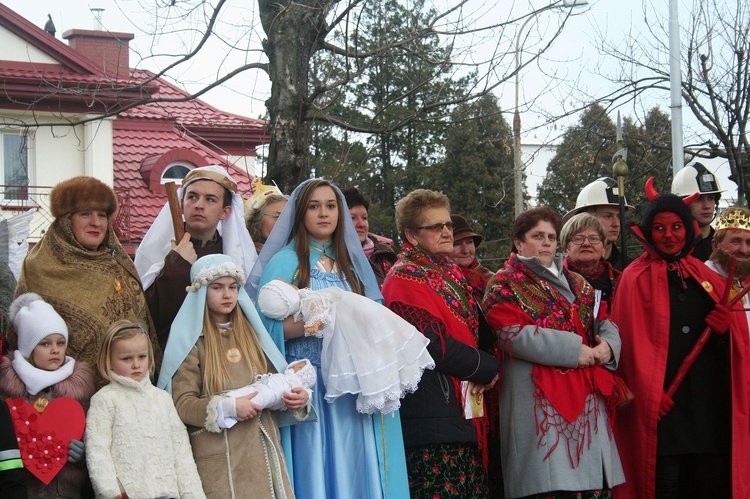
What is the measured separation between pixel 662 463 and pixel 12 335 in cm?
366

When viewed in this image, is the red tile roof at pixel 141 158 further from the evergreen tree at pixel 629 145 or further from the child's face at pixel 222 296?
the child's face at pixel 222 296

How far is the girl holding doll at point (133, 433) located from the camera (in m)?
4.08

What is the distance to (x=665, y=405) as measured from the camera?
18.0 feet

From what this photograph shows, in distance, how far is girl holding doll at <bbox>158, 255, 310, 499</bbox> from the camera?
14.3 feet

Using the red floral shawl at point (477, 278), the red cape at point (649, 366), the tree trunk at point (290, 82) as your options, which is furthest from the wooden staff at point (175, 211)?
the red cape at point (649, 366)

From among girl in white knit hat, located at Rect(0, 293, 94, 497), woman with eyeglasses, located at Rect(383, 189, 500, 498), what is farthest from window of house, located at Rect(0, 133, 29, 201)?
girl in white knit hat, located at Rect(0, 293, 94, 497)

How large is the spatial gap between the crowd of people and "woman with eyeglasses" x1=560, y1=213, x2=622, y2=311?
0.06 ft

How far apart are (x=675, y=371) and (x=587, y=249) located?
1.09 metres

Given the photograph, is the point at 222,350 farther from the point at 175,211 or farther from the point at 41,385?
the point at 175,211

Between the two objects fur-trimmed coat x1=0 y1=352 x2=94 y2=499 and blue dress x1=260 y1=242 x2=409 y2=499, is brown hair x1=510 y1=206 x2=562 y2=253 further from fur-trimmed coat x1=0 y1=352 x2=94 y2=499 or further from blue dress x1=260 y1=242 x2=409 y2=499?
fur-trimmed coat x1=0 y1=352 x2=94 y2=499

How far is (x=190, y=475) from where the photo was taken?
424 centimetres

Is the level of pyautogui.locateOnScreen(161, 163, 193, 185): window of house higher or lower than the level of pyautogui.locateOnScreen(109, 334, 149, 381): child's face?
higher

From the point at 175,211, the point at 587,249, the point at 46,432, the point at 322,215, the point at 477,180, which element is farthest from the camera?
the point at 477,180

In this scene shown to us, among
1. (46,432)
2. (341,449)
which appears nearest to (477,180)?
(341,449)
